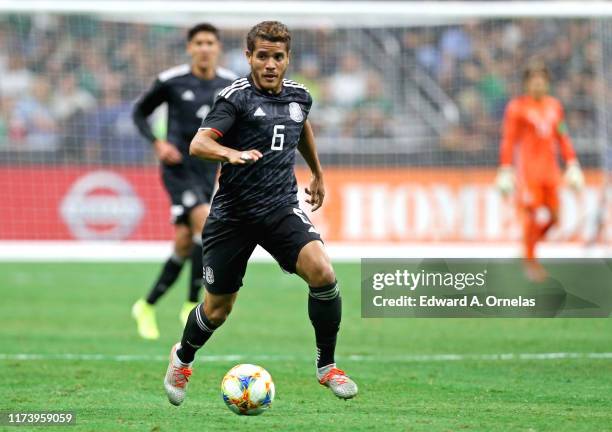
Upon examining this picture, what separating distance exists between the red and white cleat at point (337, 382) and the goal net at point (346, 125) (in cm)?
1137

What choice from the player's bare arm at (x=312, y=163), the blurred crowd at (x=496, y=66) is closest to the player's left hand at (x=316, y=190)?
the player's bare arm at (x=312, y=163)

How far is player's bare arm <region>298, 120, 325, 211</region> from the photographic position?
7.29 metres

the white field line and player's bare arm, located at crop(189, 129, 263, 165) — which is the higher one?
player's bare arm, located at crop(189, 129, 263, 165)

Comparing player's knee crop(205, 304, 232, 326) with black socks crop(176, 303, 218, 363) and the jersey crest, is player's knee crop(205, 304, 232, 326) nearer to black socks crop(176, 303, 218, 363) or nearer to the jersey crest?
black socks crop(176, 303, 218, 363)

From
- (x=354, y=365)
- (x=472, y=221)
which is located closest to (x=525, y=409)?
(x=354, y=365)

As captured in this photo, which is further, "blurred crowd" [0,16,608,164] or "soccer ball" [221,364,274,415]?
"blurred crowd" [0,16,608,164]

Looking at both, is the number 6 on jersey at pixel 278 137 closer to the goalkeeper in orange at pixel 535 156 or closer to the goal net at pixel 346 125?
the goalkeeper in orange at pixel 535 156

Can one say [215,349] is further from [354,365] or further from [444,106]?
[444,106]

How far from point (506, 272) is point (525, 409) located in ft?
28.3

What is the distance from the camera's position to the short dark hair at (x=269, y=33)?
6.75 metres

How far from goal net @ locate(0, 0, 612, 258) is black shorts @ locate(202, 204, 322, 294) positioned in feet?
36.6

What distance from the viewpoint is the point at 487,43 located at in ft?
64.1

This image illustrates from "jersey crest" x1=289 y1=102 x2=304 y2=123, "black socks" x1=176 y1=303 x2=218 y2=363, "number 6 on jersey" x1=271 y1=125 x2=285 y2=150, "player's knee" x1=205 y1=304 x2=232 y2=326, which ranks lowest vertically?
"black socks" x1=176 y1=303 x2=218 y2=363

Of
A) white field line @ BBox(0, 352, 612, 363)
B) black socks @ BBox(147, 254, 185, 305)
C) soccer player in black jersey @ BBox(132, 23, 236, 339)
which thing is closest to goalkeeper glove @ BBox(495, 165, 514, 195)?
soccer player in black jersey @ BBox(132, 23, 236, 339)
